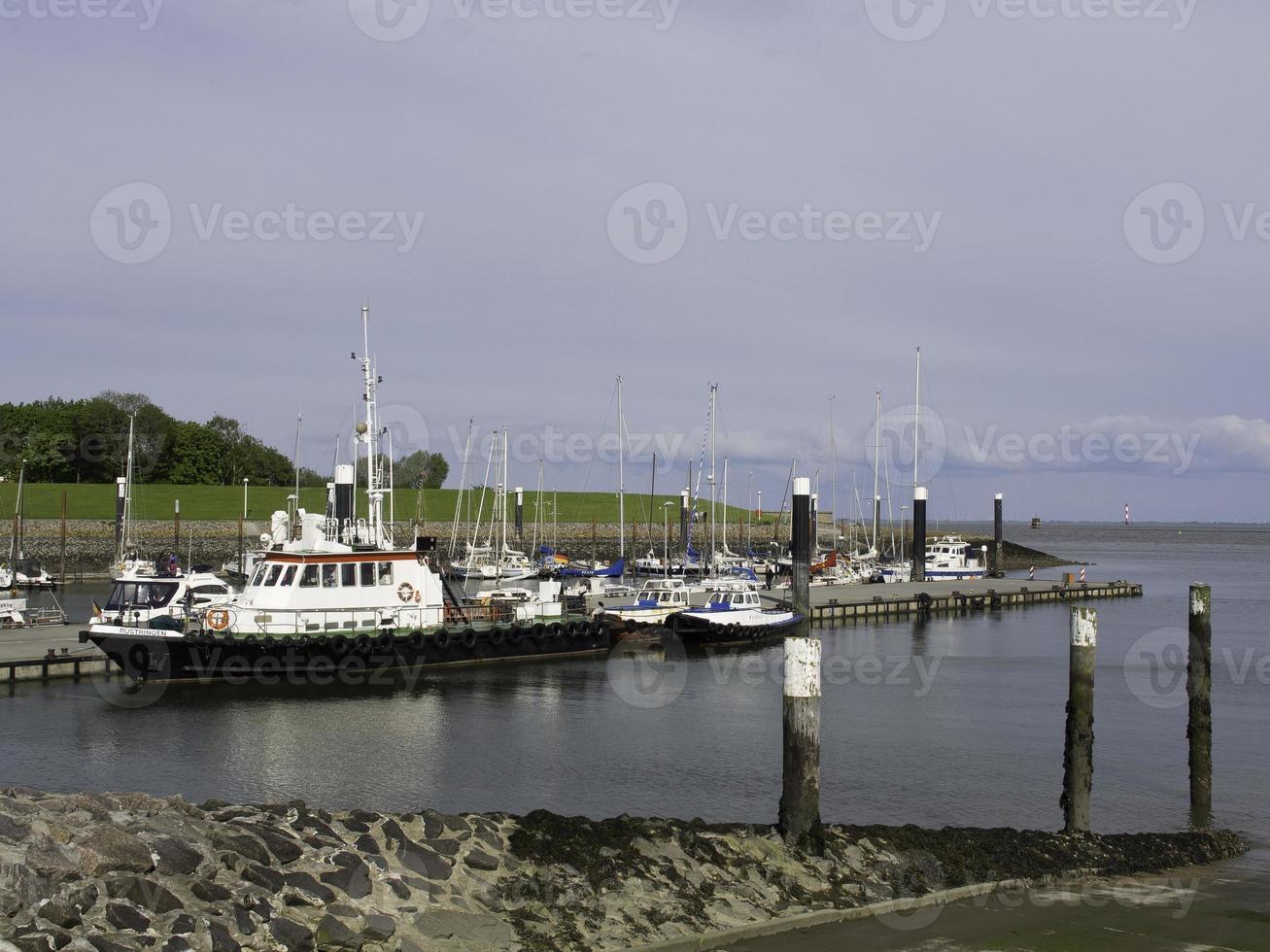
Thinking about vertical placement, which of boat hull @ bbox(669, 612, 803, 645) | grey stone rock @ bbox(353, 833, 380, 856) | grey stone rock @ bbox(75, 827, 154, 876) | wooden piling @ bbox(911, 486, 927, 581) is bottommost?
boat hull @ bbox(669, 612, 803, 645)

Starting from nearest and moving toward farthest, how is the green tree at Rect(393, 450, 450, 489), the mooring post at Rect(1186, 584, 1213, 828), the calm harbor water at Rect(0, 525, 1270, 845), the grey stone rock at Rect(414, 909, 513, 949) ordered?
the grey stone rock at Rect(414, 909, 513, 949), the mooring post at Rect(1186, 584, 1213, 828), the calm harbor water at Rect(0, 525, 1270, 845), the green tree at Rect(393, 450, 450, 489)

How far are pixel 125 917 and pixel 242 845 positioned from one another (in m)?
1.45

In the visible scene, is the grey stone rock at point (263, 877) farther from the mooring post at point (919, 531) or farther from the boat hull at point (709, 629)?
the mooring post at point (919, 531)

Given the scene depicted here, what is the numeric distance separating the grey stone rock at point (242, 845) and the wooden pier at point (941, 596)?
144ft

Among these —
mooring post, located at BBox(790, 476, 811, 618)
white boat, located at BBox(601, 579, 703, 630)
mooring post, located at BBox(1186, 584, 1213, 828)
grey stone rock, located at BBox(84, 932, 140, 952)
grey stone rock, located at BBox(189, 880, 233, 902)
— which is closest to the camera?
grey stone rock, located at BBox(84, 932, 140, 952)

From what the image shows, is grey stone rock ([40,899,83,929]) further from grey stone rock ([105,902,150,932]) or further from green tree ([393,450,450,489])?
green tree ([393,450,450,489])

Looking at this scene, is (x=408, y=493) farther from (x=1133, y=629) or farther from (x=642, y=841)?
(x=642, y=841)

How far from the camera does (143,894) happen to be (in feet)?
32.2

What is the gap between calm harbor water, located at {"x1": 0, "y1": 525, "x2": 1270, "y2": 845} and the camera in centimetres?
2078

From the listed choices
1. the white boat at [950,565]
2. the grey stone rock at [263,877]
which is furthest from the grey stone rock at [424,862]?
the white boat at [950,565]

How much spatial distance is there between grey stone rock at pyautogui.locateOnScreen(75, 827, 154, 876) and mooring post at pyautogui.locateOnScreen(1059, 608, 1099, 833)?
12044 millimetres

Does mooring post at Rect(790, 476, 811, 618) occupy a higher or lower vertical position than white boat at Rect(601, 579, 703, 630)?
higher

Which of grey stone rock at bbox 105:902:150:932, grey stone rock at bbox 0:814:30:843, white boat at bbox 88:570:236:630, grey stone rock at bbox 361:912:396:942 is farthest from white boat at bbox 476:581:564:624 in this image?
grey stone rock at bbox 105:902:150:932

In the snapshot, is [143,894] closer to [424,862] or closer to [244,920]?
[244,920]
